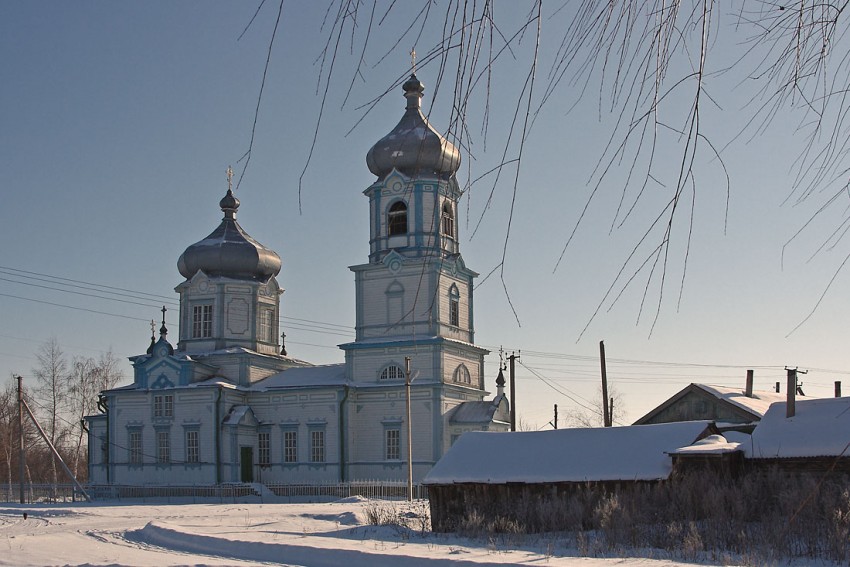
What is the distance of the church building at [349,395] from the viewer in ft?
128

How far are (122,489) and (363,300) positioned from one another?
40.9ft

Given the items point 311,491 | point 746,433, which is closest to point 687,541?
point 746,433

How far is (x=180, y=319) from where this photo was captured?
1809 inches

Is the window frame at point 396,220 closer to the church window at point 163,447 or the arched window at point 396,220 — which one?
the arched window at point 396,220

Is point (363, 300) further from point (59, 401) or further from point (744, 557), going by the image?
point (744, 557)

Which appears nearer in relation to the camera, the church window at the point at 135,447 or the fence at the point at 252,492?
the fence at the point at 252,492

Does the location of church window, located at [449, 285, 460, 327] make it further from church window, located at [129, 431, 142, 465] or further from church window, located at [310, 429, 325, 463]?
church window, located at [129, 431, 142, 465]

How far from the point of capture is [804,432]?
19859mm

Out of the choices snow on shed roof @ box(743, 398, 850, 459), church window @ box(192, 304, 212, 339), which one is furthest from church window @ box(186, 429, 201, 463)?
snow on shed roof @ box(743, 398, 850, 459)

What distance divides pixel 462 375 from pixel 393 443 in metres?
3.99

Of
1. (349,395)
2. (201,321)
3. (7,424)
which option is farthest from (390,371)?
(7,424)

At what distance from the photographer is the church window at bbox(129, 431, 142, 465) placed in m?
42.2

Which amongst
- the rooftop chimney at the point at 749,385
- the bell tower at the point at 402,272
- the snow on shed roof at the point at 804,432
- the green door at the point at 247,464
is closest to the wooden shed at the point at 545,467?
the snow on shed roof at the point at 804,432

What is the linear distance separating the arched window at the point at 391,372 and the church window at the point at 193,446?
795 cm
